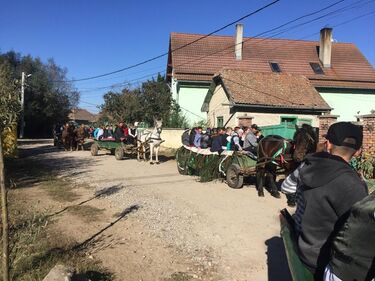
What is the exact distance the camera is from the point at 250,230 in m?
8.00

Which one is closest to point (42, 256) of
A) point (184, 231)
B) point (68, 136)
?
point (184, 231)

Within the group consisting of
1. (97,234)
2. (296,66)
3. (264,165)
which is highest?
(296,66)

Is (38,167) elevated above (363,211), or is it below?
below

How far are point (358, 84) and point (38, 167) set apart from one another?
85.7 ft

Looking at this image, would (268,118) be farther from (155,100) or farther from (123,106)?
(123,106)

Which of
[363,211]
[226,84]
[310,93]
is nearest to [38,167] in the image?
[226,84]

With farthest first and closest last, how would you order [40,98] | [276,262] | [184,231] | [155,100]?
[40,98]
[155,100]
[184,231]
[276,262]

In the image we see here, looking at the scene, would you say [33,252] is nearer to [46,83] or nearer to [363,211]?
[363,211]

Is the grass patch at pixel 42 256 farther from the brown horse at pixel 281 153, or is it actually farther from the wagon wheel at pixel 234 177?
the wagon wheel at pixel 234 177

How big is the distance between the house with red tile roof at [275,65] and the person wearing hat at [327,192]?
30053 mm

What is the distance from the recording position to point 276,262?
6320 millimetres

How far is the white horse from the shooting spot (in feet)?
65.6

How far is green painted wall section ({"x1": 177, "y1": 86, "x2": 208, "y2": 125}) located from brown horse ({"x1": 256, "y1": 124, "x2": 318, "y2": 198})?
73.7 feet

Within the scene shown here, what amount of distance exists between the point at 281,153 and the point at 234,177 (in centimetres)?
188
